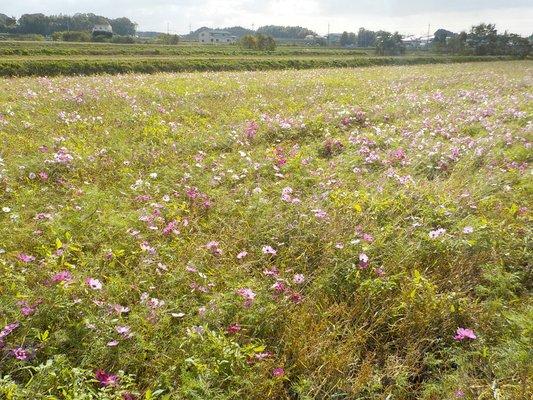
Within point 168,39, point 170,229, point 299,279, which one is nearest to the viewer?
point 299,279

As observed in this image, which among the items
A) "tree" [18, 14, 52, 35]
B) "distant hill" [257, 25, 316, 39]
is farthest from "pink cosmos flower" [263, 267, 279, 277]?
"distant hill" [257, 25, 316, 39]

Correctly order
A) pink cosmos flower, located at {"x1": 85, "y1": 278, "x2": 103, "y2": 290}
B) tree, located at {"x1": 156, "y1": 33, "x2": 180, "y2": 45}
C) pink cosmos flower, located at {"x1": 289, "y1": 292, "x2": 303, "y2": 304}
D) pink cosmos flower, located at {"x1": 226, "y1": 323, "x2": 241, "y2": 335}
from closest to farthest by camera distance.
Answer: pink cosmos flower, located at {"x1": 226, "y1": 323, "x2": 241, "y2": 335}
pink cosmos flower, located at {"x1": 85, "y1": 278, "x2": 103, "y2": 290}
pink cosmos flower, located at {"x1": 289, "y1": 292, "x2": 303, "y2": 304}
tree, located at {"x1": 156, "y1": 33, "x2": 180, "y2": 45}

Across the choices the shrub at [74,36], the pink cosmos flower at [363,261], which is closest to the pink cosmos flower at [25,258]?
the pink cosmos flower at [363,261]

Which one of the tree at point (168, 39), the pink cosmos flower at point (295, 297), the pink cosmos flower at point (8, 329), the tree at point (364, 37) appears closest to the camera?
the pink cosmos flower at point (8, 329)

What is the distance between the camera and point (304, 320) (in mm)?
3521

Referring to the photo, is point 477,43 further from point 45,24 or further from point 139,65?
point 45,24

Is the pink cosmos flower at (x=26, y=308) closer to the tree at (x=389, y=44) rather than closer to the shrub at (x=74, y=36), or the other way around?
the tree at (x=389, y=44)

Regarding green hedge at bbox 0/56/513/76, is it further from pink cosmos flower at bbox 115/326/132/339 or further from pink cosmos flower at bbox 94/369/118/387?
pink cosmos flower at bbox 94/369/118/387

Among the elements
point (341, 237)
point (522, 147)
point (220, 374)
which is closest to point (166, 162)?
point (341, 237)

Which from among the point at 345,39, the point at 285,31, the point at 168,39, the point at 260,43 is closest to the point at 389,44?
the point at 260,43

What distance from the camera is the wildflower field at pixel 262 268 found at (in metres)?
3.01

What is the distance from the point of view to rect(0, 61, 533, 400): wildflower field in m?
3.01

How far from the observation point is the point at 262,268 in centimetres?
430

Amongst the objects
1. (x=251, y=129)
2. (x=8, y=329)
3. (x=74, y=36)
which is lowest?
(x=8, y=329)
